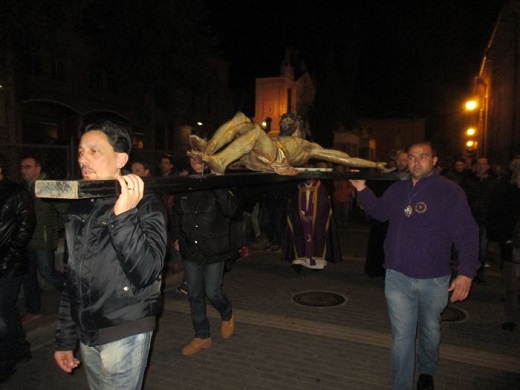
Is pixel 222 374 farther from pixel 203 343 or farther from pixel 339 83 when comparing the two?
pixel 339 83

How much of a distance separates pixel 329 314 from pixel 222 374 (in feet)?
6.92

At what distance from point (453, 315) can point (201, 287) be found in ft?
11.5

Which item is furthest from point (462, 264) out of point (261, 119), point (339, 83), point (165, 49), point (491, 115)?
point (339, 83)

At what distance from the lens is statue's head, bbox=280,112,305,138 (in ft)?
14.8

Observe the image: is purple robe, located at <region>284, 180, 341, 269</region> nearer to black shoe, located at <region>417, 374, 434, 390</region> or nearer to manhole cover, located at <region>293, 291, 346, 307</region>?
manhole cover, located at <region>293, 291, 346, 307</region>

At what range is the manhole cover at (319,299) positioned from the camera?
6129mm

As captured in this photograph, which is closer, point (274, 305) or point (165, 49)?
point (274, 305)

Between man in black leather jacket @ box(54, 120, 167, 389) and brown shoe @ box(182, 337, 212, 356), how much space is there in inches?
87.8

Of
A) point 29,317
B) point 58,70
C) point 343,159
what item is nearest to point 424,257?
point 343,159

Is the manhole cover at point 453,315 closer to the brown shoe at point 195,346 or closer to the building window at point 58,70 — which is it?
the brown shoe at point 195,346

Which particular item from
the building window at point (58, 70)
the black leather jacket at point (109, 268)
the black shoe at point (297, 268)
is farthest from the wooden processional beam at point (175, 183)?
the building window at point (58, 70)

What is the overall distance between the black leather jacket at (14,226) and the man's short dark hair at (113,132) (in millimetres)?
2525

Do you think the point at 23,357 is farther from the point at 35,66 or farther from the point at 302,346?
the point at 35,66

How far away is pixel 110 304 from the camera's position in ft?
7.00
